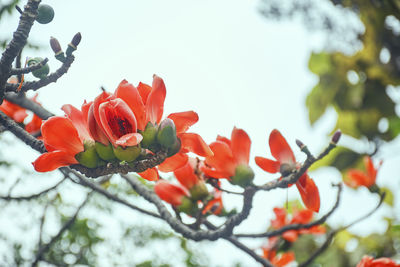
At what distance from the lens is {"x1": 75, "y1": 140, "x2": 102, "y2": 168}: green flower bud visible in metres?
0.79

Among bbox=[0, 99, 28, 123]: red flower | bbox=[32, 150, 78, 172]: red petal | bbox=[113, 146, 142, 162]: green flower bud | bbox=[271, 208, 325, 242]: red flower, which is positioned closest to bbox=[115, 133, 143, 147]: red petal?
bbox=[113, 146, 142, 162]: green flower bud

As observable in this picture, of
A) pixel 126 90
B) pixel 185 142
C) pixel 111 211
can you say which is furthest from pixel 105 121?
pixel 111 211

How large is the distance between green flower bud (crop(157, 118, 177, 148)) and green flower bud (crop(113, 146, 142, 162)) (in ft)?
0.18

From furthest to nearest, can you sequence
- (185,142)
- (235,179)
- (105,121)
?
(235,179)
(185,142)
(105,121)

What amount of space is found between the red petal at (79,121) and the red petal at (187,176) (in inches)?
19.0

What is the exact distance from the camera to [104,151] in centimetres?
79

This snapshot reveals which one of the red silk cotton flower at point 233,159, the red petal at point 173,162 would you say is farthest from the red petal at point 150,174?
the red silk cotton flower at point 233,159

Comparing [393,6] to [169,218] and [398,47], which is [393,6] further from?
[169,218]

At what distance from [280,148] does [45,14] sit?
724 mm

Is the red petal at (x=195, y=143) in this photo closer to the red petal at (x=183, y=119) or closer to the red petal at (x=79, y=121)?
the red petal at (x=183, y=119)

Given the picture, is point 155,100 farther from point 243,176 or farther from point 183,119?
point 243,176

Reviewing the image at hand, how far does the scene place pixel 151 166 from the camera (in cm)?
80

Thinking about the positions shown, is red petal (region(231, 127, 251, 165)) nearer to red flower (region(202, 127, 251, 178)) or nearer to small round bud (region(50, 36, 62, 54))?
red flower (region(202, 127, 251, 178))

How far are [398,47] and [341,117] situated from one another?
116 centimetres
